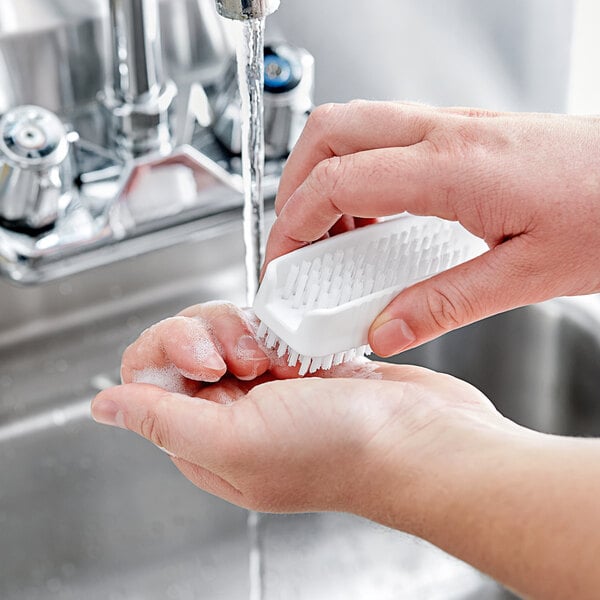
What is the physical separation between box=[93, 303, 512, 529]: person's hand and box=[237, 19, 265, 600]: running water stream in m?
0.17

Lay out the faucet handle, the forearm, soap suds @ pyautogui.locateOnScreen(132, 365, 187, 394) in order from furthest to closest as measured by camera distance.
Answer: the faucet handle, soap suds @ pyautogui.locateOnScreen(132, 365, 187, 394), the forearm

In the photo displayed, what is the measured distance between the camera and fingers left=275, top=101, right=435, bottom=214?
0.58 metres

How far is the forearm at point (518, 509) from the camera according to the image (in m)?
0.41

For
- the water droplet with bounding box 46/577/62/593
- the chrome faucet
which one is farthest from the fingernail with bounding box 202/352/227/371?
the water droplet with bounding box 46/577/62/593

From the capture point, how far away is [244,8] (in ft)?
1.83

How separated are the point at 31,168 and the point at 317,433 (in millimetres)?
354

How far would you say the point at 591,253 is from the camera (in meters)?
0.57

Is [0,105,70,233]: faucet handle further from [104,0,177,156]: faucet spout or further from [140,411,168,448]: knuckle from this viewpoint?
[140,411,168,448]: knuckle

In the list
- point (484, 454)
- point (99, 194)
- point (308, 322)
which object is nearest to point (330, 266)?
point (308, 322)

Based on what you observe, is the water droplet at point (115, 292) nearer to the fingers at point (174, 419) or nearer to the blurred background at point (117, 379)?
the blurred background at point (117, 379)

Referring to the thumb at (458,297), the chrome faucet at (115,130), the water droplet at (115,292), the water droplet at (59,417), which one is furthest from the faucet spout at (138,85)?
the thumb at (458,297)

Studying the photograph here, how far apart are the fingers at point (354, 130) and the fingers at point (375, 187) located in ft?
0.08

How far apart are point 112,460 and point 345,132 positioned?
0.41 m

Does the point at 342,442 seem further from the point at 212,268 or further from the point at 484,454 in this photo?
the point at 212,268
